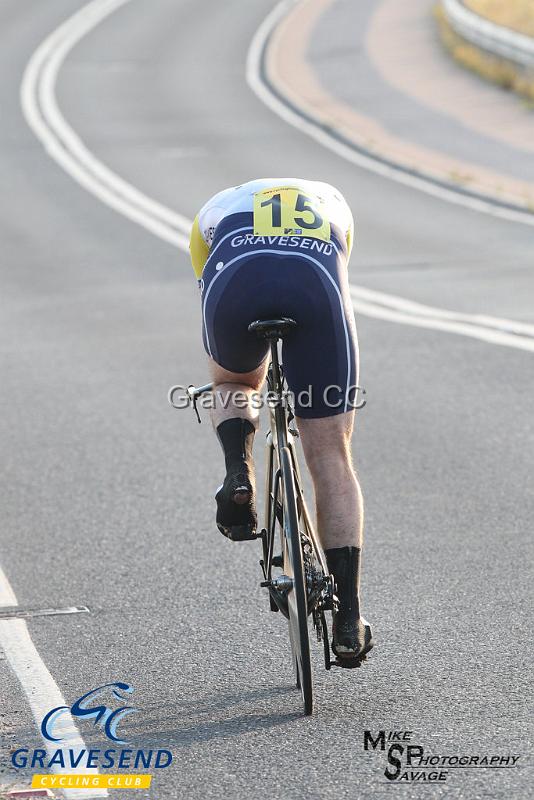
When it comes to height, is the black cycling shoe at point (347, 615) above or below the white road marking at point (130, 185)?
above

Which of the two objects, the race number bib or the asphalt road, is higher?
the race number bib

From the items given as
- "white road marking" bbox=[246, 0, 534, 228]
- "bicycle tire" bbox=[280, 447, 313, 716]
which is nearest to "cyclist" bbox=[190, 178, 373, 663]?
"bicycle tire" bbox=[280, 447, 313, 716]

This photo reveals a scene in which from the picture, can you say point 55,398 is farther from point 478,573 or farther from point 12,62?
point 12,62

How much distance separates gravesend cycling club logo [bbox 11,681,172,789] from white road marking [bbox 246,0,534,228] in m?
13.8

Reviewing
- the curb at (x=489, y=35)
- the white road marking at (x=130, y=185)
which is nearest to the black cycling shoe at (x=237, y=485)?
the white road marking at (x=130, y=185)

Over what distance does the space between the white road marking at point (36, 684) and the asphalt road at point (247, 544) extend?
0.15 ft

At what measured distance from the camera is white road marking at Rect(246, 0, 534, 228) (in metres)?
18.6

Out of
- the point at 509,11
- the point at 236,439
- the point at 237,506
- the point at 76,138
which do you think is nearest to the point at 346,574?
the point at 237,506

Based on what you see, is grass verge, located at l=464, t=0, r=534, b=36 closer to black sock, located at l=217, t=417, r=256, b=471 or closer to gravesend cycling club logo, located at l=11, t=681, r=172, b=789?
black sock, located at l=217, t=417, r=256, b=471

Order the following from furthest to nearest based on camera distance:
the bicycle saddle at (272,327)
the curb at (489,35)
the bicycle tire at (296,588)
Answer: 1. the curb at (489,35)
2. the bicycle saddle at (272,327)
3. the bicycle tire at (296,588)

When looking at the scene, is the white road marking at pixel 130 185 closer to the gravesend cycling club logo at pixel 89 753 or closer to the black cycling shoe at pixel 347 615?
the black cycling shoe at pixel 347 615

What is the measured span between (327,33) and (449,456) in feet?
103

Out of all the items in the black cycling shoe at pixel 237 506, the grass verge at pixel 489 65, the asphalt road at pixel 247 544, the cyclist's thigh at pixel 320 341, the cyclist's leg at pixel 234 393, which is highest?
the cyclist's thigh at pixel 320 341

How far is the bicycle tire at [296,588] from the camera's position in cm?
428
